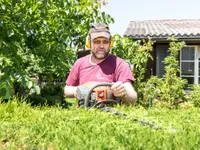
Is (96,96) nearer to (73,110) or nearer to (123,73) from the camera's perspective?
(73,110)

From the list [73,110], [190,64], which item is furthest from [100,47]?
[190,64]

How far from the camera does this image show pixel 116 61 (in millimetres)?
3496

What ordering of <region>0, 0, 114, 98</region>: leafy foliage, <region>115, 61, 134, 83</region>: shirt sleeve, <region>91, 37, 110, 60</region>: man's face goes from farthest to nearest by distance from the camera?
<region>0, 0, 114, 98</region>: leafy foliage, <region>91, 37, 110, 60</region>: man's face, <region>115, 61, 134, 83</region>: shirt sleeve

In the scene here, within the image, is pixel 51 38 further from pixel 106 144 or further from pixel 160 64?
pixel 160 64

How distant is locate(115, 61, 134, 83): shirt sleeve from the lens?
3.30 meters

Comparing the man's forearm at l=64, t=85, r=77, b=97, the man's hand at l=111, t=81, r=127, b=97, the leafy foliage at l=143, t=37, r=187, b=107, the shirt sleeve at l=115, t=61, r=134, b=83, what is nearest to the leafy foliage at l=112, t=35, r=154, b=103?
the leafy foliage at l=143, t=37, r=187, b=107

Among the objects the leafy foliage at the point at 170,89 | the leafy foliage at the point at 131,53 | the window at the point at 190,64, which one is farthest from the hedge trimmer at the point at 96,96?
the window at the point at 190,64

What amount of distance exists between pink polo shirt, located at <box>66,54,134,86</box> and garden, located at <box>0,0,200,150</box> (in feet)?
1.04

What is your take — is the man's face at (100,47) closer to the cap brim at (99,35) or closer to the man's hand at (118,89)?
the cap brim at (99,35)

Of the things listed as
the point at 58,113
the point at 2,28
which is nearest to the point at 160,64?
the point at 2,28

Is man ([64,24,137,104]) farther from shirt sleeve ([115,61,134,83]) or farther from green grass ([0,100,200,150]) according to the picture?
green grass ([0,100,200,150])

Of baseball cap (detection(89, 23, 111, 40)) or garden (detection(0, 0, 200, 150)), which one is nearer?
garden (detection(0, 0, 200, 150))

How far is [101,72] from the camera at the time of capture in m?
3.41

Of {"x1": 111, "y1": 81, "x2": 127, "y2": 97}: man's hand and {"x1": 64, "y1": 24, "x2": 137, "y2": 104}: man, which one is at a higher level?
{"x1": 64, "y1": 24, "x2": 137, "y2": 104}: man
